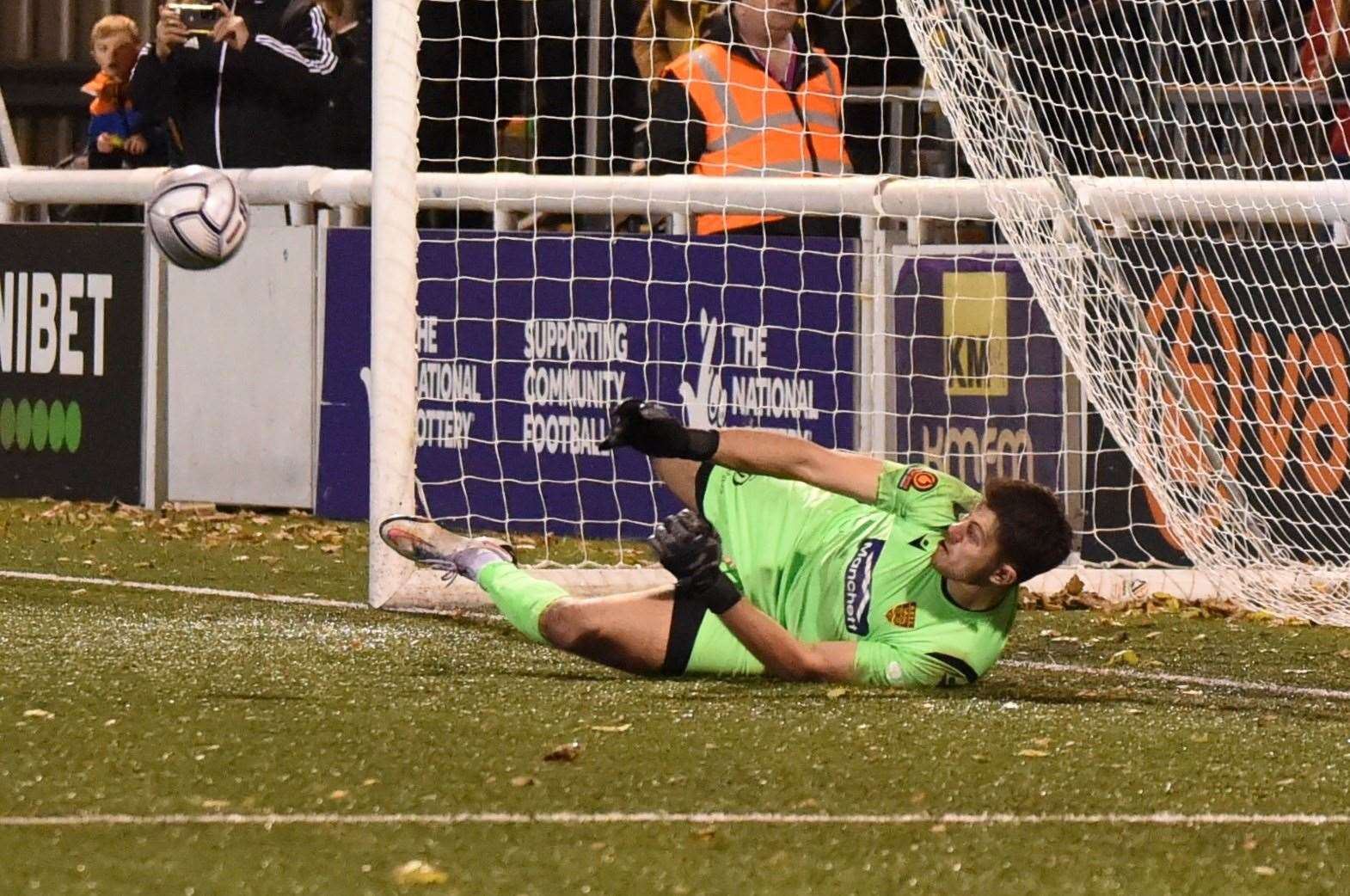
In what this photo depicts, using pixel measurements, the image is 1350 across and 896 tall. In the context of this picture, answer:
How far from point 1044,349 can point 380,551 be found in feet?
9.33

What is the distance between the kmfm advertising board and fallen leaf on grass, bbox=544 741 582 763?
232 inches

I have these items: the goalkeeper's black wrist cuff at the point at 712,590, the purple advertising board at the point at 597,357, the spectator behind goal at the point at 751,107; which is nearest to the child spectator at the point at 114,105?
the purple advertising board at the point at 597,357

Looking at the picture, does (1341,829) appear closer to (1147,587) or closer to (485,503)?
(1147,587)

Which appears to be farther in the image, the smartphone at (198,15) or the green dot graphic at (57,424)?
the smartphone at (198,15)

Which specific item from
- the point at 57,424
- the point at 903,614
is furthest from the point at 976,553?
the point at 57,424

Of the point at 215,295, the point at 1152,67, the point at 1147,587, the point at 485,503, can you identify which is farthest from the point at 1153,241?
the point at 215,295

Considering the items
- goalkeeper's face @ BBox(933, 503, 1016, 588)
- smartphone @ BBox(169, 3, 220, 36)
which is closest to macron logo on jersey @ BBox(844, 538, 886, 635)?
goalkeeper's face @ BBox(933, 503, 1016, 588)

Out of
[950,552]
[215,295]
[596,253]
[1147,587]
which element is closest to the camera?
[950,552]

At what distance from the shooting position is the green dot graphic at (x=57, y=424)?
10562 millimetres

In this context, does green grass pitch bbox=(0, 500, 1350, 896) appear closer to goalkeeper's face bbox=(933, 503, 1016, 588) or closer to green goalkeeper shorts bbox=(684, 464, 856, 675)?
green goalkeeper shorts bbox=(684, 464, 856, 675)

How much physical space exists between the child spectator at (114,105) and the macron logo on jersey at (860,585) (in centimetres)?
647

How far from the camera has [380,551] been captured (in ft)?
24.7

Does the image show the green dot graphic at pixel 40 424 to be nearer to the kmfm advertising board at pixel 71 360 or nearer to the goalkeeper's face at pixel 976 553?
the kmfm advertising board at pixel 71 360

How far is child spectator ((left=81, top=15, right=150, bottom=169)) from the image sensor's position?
11.7 meters
